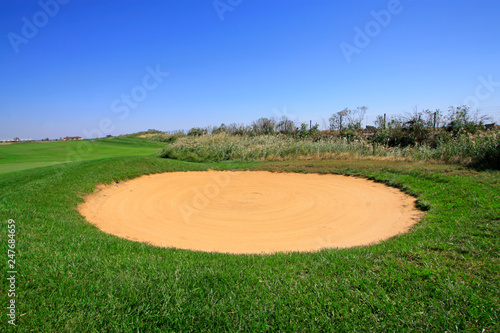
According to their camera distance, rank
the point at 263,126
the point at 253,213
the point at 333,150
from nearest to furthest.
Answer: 1. the point at 253,213
2. the point at 333,150
3. the point at 263,126

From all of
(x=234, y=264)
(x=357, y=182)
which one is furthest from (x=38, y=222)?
(x=357, y=182)

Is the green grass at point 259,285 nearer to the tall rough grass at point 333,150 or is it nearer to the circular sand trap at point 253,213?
the circular sand trap at point 253,213

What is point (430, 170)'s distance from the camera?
10.1 meters

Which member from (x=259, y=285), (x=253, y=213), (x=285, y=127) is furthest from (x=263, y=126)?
(x=259, y=285)

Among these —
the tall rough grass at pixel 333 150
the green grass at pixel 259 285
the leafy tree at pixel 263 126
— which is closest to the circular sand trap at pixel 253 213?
the green grass at pixel 259 285

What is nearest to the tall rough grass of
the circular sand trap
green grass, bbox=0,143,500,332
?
the circular sand trap

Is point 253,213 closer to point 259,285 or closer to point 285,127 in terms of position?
point 259,285

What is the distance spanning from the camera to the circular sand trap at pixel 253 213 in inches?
230

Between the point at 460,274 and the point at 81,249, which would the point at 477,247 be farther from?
the point at 81,249

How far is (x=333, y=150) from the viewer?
16891 millimetres

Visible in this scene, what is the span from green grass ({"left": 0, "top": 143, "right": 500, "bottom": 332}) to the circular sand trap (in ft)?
3.45

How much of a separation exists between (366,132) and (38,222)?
21598 mm

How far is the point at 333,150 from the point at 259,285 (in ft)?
48.1

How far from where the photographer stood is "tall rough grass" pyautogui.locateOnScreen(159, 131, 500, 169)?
10.8m
